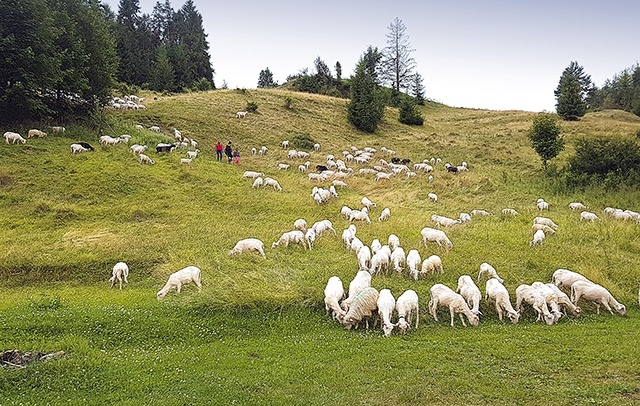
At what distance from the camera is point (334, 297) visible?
12.7m

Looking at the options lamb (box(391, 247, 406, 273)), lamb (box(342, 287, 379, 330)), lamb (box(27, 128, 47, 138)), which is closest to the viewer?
lamb (box(342, 287, 379, 330))

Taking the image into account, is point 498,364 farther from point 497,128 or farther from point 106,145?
point 497,128

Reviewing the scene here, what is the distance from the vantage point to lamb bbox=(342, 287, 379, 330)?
11.8m

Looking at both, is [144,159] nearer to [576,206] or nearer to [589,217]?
[589,217]

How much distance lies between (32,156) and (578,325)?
103ft

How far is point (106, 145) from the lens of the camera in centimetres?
3200

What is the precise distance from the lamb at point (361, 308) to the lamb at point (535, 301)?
449 centimetres

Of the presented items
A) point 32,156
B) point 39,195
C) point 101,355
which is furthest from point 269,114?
point 101,355

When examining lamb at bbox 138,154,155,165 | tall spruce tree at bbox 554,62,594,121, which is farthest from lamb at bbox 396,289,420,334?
tall spruce tree at bbox 554,62,594,121

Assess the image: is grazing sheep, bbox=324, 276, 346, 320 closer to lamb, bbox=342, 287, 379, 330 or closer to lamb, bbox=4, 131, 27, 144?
lamb, bbox=342, 287, 379, 330

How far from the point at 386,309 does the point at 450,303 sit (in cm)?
199

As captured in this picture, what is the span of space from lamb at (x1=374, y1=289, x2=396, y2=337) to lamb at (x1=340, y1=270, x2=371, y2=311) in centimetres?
85

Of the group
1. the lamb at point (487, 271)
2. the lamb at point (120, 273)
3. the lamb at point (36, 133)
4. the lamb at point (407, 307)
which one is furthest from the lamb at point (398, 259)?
the lamb at point (36, 133)

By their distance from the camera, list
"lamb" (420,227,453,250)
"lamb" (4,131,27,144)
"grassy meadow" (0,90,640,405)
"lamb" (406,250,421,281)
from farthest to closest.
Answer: "lamb" (4,131,27,144) → "lamb" (420,227,453,250) → "lamb" (406,250,421,281) → "grassy meadow" (0,90,640,405)
